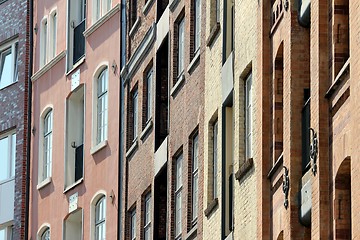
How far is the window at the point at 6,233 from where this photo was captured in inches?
2299

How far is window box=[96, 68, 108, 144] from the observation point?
167 feet

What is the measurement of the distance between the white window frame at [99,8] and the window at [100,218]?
559 centimetres

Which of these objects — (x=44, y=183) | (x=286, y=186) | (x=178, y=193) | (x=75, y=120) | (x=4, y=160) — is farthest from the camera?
(x=4, y=160)

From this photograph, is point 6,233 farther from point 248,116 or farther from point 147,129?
point 248,116

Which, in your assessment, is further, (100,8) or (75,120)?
(75,120)

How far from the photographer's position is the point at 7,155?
59.5 meters

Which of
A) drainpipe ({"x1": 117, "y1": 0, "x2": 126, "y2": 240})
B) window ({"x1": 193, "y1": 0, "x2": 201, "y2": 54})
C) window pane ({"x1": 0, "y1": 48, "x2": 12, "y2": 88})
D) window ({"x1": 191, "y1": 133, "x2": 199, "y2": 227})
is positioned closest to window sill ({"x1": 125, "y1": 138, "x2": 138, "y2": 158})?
drainpipe ({"x1": 117, "y1": 0, "x2": 126, "y2": 240})

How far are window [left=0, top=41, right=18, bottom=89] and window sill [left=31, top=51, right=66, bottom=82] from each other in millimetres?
2159

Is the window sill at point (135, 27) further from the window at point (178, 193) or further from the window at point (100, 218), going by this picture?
the window at point (178, 193)

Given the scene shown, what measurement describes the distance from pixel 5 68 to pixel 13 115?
9.07 feet

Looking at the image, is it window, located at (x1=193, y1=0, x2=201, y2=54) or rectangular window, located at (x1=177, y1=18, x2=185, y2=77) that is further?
rectangular window, located at (x1=177, y1=18, x2=185, y2=77)

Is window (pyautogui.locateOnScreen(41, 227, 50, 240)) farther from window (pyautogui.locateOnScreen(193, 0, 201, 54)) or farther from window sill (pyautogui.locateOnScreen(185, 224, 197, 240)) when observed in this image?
window sill (pyautogui.locateOnScreen(185, 224, 197, 240))

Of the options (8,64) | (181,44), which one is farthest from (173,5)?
(8,64)

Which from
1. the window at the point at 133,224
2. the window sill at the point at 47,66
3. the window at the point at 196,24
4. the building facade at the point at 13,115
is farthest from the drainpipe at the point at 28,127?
the window at the point at 196,24
